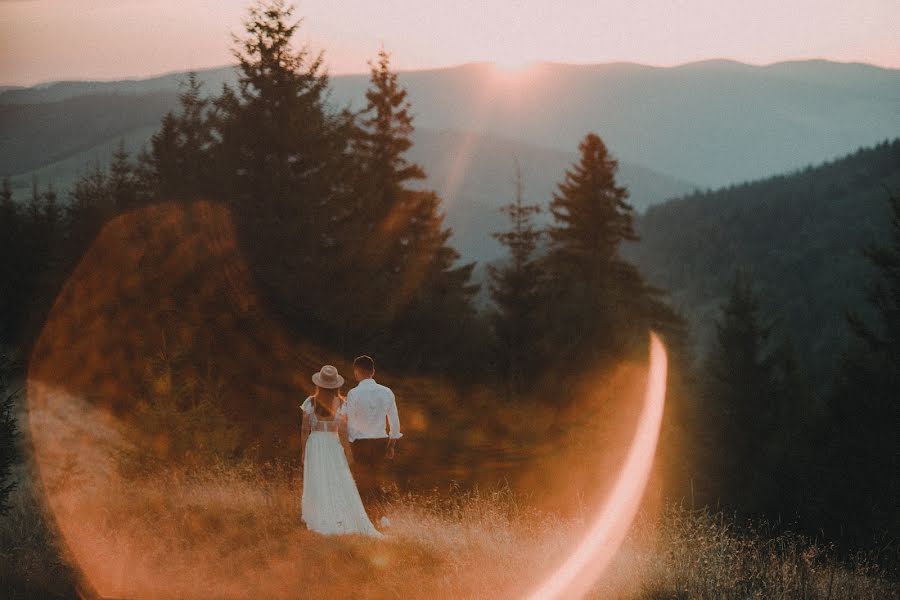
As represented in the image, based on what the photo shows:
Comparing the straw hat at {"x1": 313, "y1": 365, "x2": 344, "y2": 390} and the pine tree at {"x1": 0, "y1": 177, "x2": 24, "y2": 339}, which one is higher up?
the straw hat at {"x1": 313, "y1": 365, "x2": 344, "y2": 390}

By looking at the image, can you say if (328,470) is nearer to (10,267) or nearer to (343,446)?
(343,446)

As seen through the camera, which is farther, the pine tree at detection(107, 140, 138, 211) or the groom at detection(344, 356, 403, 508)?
the pine tree at detection(107, 140, 138, 211)

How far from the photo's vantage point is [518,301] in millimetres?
40531

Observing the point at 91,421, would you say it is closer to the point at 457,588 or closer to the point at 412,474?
the point at 412,474

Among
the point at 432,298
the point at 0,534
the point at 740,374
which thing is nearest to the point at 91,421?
the point at 0,534

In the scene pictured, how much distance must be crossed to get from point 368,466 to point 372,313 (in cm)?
1331

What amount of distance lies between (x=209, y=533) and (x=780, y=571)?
5797 millimetres

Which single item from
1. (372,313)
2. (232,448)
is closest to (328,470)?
(232,448)

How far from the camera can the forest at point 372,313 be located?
19.8 m

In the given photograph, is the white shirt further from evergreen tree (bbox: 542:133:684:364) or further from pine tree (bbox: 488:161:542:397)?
pine tree (bbox: 488:161:542:397)

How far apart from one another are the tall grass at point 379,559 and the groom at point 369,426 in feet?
2.36

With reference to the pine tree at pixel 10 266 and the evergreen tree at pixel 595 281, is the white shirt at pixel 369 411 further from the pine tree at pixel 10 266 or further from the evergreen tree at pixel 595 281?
the pine tree at pixel 10 266

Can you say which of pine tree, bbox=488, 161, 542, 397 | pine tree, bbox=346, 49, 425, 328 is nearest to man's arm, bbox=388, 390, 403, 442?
pine tree, bbox=346, 49, 425, 328

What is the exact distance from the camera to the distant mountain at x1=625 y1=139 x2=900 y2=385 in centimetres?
10106
